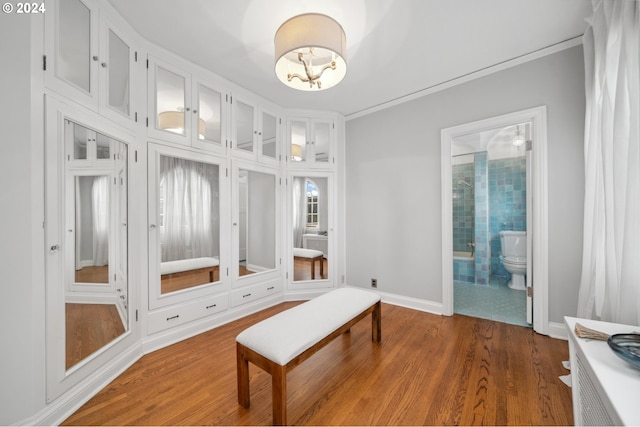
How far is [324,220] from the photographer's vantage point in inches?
137

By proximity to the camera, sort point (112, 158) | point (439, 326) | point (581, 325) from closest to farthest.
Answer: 1. point (581, 325)
2. point (112, 158)
3. point (439, 326)

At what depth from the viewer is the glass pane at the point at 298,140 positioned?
133 inches

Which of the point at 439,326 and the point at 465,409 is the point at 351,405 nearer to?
the point at 465,409

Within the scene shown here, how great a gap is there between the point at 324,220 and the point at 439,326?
1867mm

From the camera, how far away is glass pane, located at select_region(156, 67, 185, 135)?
7.14ft

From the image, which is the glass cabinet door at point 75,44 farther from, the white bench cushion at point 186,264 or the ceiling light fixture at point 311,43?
the white bench cushion at point 186,264

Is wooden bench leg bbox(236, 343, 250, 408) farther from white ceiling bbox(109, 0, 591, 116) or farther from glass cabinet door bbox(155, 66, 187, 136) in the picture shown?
white ceiling bbox(109, 0, 591, 116)

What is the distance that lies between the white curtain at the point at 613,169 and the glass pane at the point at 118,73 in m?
3.21

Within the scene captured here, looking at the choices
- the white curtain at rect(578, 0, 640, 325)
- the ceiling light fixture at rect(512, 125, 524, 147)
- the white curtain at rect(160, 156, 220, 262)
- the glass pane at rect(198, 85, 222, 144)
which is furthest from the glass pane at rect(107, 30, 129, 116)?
the ceiling light fixture at rect(512, 125, 524, 147)

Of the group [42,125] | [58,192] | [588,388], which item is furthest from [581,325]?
[42,125]

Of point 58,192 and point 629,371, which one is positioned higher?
point 58,192

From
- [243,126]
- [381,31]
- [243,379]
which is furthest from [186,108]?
[243,379]

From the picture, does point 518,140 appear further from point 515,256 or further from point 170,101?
point 170,101

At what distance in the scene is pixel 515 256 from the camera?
362cm
